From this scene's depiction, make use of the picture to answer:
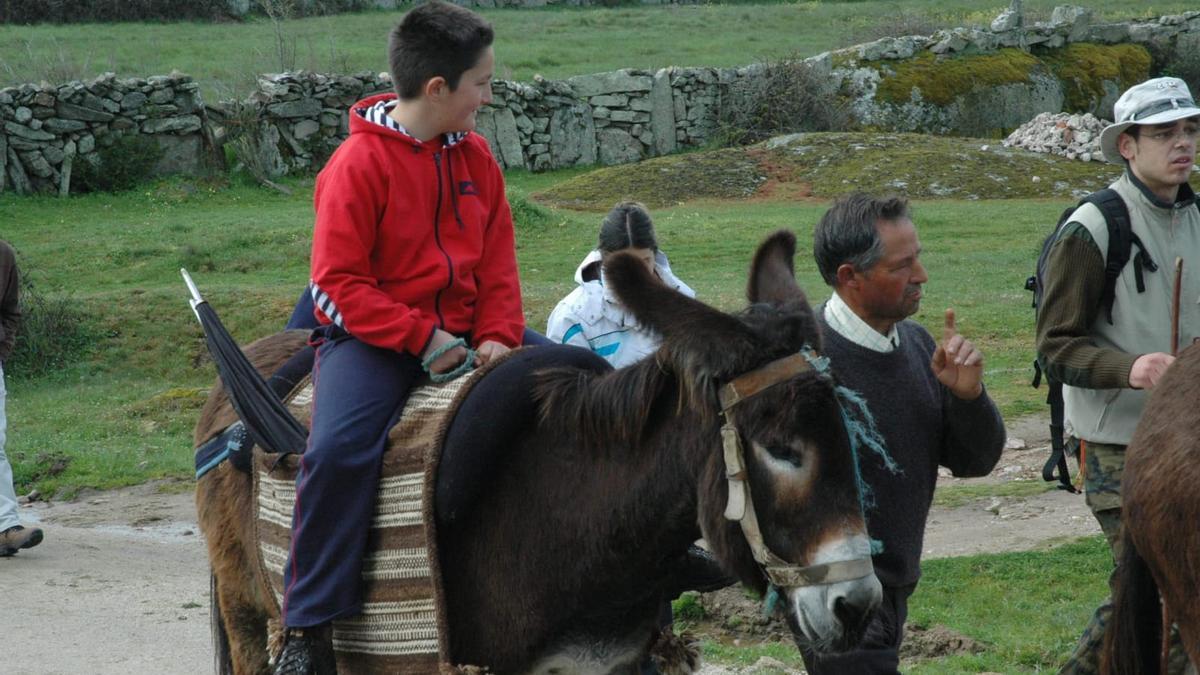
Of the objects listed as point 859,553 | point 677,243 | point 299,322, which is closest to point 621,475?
point 859,553

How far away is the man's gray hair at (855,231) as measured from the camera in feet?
12.6

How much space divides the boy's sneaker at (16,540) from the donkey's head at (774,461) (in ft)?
20.5

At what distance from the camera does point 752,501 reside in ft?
9.34

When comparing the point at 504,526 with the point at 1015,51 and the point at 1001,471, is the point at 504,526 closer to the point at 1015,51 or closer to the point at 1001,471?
the point at 1001,471

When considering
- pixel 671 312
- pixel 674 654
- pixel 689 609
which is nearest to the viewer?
pixel 671 312

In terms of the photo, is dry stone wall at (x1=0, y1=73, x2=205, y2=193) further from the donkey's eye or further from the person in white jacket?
the donkey's eye

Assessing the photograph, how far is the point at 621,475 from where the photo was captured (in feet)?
10.3

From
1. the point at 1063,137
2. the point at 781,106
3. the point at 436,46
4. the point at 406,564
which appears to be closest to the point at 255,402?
the point at 406,564

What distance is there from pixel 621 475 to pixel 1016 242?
15.4 m

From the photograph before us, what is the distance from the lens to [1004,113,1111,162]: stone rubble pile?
23344 millimetres

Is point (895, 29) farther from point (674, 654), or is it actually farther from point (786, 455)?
point (786, 455)

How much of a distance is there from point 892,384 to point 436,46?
160 cm

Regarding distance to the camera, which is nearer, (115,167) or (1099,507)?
(1099,507)

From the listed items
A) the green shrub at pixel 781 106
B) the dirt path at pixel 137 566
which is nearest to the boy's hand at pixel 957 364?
the dirt path at pixel 137 566
